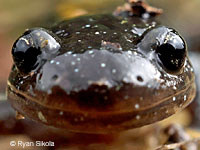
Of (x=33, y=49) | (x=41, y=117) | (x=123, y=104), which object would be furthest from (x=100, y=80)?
(x=33, y=49)

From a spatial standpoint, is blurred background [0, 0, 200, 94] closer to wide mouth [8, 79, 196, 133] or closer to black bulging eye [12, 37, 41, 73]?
black bulging eye [12, 37, 41, 73]

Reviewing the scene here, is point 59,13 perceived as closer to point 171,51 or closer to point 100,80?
point 171,51

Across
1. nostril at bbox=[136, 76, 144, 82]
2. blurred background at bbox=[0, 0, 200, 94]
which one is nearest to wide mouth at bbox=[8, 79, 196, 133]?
nostril at bbox=[136, 76, 144, 82]

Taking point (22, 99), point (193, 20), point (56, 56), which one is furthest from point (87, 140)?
point (193, 20)

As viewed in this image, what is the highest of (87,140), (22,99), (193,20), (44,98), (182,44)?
(182,44)

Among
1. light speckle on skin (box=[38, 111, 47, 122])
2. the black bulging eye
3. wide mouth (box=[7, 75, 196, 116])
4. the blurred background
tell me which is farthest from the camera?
the blurred background

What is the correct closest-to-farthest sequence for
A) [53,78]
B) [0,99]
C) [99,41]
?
[53,78] < [99,41] < [0,99]

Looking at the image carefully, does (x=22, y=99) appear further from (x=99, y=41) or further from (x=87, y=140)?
(x=87, y=140)

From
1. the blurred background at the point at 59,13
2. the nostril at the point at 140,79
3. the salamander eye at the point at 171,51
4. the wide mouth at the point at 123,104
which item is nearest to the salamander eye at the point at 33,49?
the wide mouth at the point at 123,104
